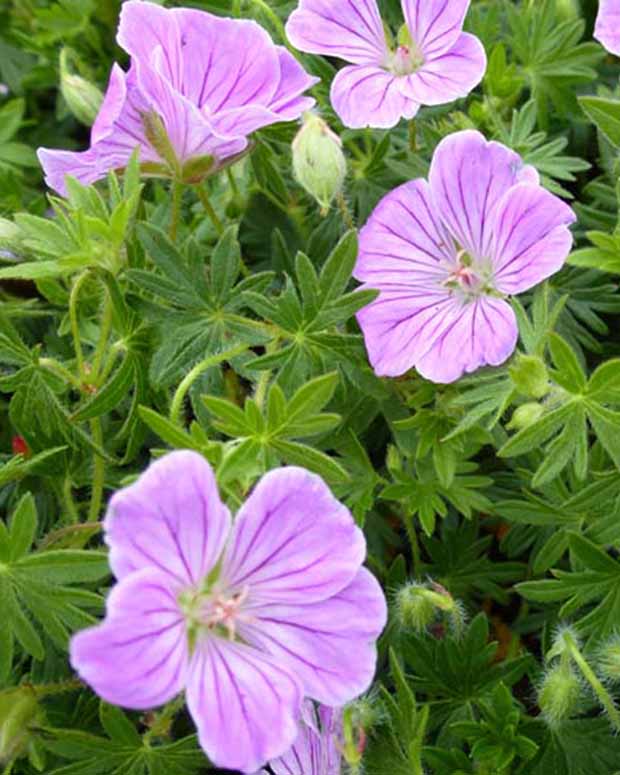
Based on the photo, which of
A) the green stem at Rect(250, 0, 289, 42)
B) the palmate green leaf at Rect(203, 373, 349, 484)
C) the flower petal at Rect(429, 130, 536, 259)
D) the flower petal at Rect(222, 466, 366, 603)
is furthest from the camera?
the green stem at Rect(250, 0, 289, 42)

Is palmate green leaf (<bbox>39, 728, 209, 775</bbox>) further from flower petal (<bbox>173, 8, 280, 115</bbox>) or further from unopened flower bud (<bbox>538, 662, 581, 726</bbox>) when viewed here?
flower petal (<bbox>173, 8, 280, 115</bbox>)

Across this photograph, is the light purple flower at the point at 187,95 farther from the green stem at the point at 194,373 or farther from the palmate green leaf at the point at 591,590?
the palmate green leaf at the point at 591,590

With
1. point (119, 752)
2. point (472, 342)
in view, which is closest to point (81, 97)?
point (472, 342)

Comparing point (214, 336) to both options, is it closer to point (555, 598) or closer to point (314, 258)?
point (314, 258)

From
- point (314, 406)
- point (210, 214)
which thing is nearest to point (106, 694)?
point (314, 406)

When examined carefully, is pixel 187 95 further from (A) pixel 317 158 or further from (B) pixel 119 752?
(B) pixel 119 752

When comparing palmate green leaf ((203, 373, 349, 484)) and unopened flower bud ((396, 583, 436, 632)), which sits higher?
palmate green leaf ((203, 373, 349, 484))

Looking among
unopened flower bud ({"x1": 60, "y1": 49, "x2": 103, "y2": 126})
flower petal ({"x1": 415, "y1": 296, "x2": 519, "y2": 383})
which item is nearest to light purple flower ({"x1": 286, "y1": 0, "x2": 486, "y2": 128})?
flower petal ({"x1": 415, "y1": 296, "x2": 519, "y2": 383})
